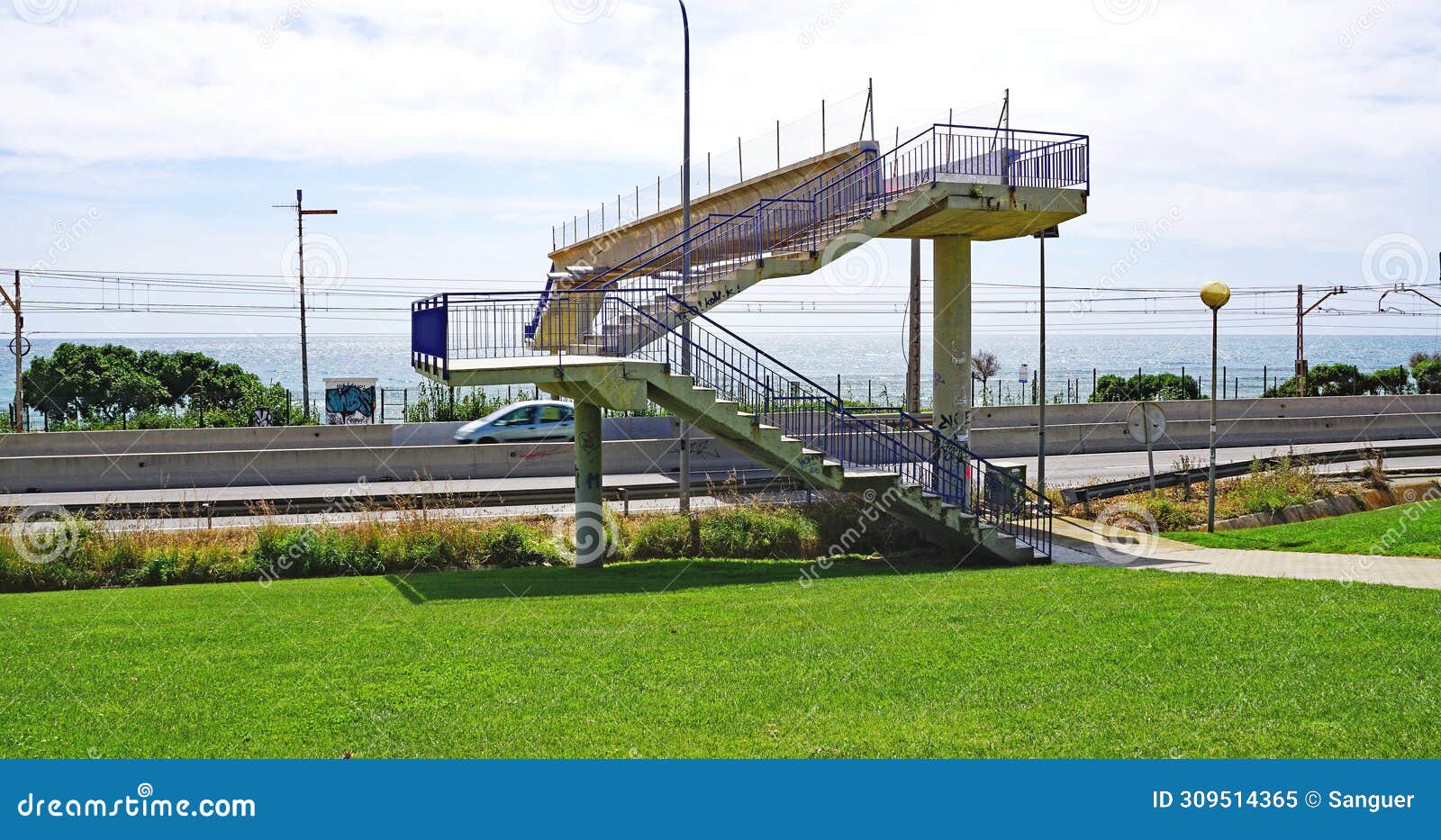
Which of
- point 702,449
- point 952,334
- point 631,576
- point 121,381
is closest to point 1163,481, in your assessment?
point 952,334

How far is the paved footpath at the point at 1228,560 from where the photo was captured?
14789mm

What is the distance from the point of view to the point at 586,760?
24.4 ft

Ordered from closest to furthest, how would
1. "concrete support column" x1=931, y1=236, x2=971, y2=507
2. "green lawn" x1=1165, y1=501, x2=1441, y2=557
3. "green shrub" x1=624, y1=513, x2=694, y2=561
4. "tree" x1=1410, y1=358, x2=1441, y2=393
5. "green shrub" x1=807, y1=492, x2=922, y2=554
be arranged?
"green lawn" x1=1165, y1=501, x2=1441, y2=557, "green shrub" x1=624, y1=513, x2=694, y2=561, "green shrub" x1=807, y1=492, x2=922, y2=554, "concrete support column" x1=931, y1=236, x2=971, y2=507, "tree" x1=1410, y1=358, x2=1441, y2=393

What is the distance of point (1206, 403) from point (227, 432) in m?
31.3

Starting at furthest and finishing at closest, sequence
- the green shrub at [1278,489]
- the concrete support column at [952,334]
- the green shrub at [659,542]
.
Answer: the green shrub at [1278,489], the concrete support column at [952,334], the green shrub at [659,542]

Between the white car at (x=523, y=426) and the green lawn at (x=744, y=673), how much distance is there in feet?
58.6

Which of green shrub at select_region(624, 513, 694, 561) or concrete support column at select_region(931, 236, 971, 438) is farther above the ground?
concrete support column at select_region(931, 236, 971, 438)

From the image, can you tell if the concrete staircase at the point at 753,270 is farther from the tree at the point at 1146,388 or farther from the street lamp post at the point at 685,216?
the tree at the point at 1146,388

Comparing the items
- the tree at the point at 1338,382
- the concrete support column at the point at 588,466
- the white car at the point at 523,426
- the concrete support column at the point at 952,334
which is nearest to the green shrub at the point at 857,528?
the concrete support column at the point at 952,334

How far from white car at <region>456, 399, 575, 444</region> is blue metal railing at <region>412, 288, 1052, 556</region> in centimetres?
1310

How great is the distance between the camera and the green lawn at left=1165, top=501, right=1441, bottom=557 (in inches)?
677

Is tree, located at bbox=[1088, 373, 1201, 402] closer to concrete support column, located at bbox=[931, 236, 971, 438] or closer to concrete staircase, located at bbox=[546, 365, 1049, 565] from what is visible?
concrete support column, located at bbox=[931, 236, 971, 438]


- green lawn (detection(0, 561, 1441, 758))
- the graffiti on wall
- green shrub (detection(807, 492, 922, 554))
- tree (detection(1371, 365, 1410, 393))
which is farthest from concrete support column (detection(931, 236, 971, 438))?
tree (detection(1371, 365, 1410, 393))

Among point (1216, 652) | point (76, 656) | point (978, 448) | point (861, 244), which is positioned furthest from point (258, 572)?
point (978, 448)
